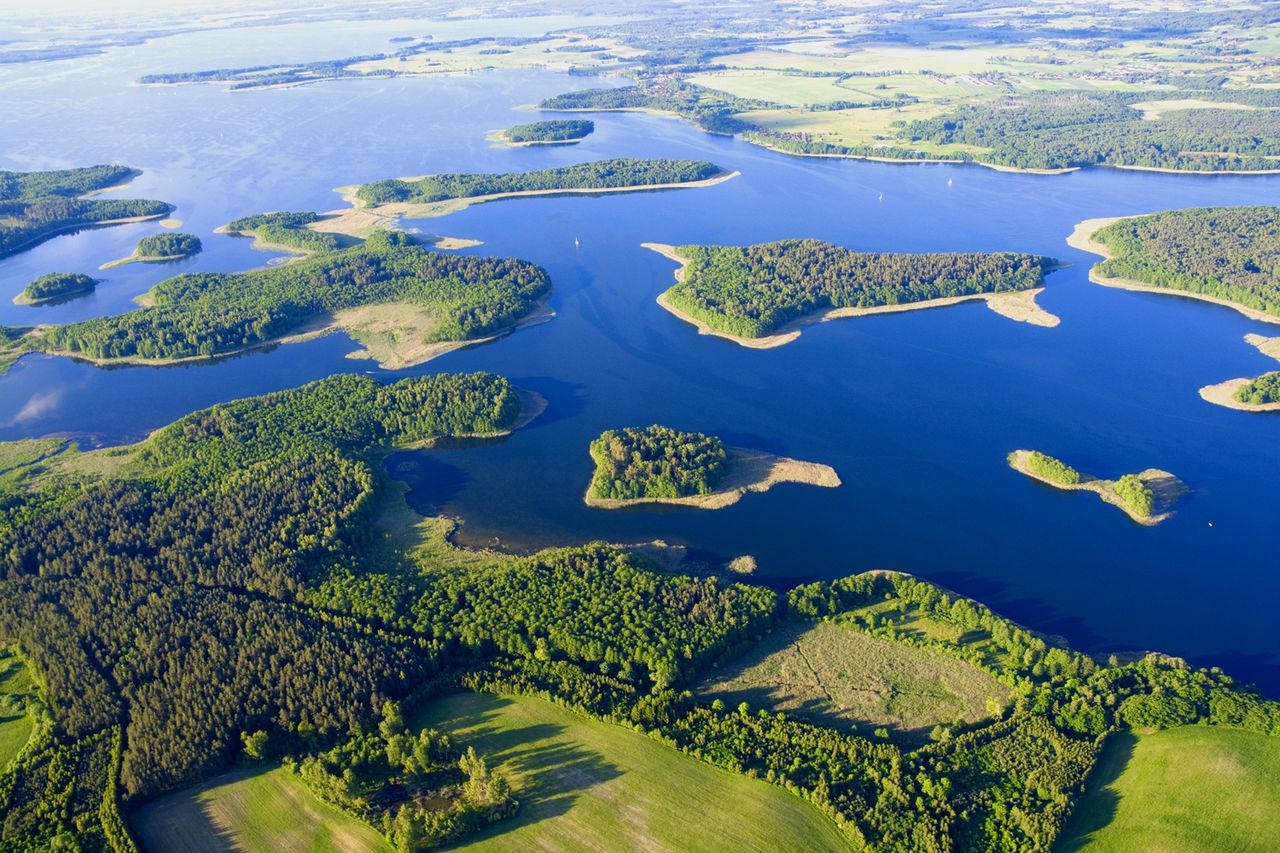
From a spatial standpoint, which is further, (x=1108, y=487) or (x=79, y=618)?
(x=1108, y=487)

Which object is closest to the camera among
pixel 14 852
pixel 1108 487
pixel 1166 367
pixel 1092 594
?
pixel 14 852

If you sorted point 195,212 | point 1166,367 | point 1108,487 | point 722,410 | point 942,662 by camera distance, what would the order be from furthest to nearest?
point 195,212, point 1166,367, point 722,410, point 1108,487, point 942,662

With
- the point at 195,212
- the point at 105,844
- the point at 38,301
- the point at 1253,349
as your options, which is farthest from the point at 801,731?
the point at 195,212

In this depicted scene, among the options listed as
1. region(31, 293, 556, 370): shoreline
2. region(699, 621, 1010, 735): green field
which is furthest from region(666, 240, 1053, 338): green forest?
region(699, 621, 1010, 735): green field

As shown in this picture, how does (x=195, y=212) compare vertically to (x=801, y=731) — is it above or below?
above

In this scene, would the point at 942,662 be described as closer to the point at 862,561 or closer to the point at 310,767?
the point at 862,561

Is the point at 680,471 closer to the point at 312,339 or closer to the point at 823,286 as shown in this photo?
the point at 823,286
